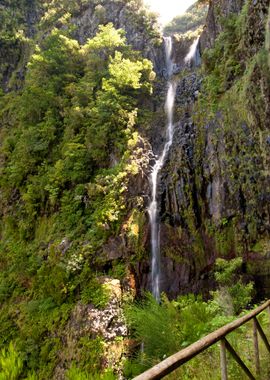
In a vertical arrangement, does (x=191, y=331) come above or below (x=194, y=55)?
below

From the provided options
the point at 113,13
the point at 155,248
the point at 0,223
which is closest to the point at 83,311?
the point at 155,248

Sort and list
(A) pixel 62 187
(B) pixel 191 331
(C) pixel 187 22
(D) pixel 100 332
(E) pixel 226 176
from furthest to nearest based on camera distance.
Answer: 1. (C) pixel 187 22
2. (A) pixel 62 187
3. (E) pixel 226 176
4. (D) pixel 100 332
5. (B) pixel 191 331

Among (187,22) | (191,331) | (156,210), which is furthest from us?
(187,22)

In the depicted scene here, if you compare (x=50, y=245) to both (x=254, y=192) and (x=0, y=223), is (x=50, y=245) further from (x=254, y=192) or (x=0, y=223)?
(x=254, y=192)

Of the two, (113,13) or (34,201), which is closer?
(34,201)

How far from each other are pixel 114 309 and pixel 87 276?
136 cm

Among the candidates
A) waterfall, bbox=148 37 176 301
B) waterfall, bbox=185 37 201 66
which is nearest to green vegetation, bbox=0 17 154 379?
waterfall, bbox=148 37 176 301

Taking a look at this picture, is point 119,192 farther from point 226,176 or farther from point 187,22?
point 187,22

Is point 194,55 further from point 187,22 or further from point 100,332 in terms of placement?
point 187,22

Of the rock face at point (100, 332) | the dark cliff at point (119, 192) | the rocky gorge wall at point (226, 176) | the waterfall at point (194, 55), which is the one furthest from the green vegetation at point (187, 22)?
the rock face at point (100, 332)

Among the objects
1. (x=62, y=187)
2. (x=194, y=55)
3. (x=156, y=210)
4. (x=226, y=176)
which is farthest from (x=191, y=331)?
(x=194, y=55)

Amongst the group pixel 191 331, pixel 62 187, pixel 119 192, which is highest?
pixel 62 187

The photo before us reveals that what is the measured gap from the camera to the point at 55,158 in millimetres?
13812

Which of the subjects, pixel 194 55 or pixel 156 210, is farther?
pixel 194 55
